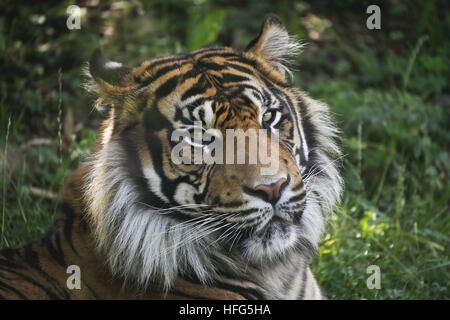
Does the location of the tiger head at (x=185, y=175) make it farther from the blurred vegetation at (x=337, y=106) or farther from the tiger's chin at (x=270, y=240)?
the blurred vegetation at (x=337, y=106)

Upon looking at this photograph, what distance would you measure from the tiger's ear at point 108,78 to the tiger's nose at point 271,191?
2.78ft

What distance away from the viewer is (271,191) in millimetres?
2371

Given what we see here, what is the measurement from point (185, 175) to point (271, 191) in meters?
0.44

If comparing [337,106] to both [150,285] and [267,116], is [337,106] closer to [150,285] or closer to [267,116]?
[267,116]

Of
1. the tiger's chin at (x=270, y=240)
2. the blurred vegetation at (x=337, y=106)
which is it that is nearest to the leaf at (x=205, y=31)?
the blurred vegetation at (x=337, y=106)

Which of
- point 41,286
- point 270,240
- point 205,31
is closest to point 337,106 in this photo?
point 205,31

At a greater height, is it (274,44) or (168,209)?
(274,44)

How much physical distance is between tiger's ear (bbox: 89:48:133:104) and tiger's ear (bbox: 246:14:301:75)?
70cm

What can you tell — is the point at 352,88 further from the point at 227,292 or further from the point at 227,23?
the point at 227,292

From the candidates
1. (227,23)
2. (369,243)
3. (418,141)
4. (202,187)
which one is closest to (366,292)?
(369,243)

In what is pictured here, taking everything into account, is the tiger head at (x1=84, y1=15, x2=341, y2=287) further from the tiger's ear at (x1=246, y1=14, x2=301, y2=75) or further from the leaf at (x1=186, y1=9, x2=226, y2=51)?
the leaf at (x1=186, y1=9, x2=226, y2=51)

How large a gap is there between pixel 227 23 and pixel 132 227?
15.1ft

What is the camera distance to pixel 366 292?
11.2 feet

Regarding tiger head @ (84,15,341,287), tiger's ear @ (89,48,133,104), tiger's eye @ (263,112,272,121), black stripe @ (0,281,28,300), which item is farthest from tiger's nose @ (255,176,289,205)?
black stripe @ (0,281,28,300)
